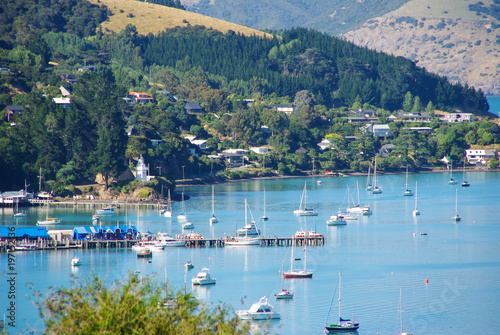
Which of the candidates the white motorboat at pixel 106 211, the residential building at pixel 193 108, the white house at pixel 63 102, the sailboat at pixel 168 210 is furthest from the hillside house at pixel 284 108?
the white motorboat at pixel 106 211

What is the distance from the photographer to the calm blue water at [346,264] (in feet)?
145

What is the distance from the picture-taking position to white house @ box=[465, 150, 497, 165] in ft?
471

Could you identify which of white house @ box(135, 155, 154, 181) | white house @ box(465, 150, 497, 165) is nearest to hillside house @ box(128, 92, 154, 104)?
white house @ box(135, 155, 154, 181)

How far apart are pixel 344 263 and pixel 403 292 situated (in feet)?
31.8

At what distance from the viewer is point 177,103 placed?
14475 centimetres

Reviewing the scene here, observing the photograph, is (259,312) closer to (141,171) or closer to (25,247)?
(25,247)

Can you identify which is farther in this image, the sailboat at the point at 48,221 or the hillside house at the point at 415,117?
the hillside house at the point at 415,117

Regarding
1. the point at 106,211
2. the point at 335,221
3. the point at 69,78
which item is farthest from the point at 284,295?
the point at 69,78

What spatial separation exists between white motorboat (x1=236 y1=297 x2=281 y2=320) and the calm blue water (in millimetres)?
929

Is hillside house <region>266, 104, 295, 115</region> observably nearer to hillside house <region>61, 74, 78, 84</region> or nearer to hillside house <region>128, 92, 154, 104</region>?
hillside house <region>128, 92, 154, 104</region>

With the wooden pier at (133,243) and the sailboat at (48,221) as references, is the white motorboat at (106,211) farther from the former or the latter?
the wooden pier at (133,243)

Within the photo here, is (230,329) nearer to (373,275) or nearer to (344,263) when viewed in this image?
(373,275)

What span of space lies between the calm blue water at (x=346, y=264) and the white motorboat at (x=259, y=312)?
0.93 meters

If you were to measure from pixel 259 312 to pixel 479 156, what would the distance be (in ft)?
363
